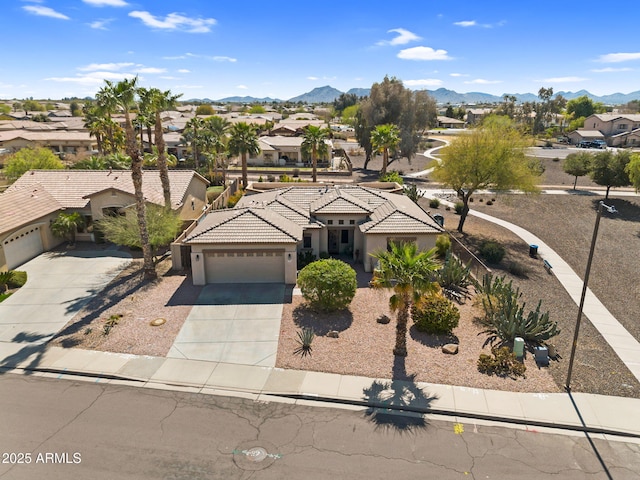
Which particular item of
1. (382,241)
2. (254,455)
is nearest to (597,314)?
(382,241)

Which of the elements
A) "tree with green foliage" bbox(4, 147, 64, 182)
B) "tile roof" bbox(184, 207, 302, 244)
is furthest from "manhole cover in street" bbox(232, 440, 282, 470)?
"tree with green foliage" bbox(4, 147, 64, 182)

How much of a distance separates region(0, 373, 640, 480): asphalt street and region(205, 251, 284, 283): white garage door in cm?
990

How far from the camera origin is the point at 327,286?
64.6 ft

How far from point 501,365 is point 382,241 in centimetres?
1096

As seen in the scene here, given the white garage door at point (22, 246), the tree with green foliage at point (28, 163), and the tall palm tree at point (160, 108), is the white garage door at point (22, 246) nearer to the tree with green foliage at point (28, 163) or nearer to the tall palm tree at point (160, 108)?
the tall palm tree at point (160, 108)

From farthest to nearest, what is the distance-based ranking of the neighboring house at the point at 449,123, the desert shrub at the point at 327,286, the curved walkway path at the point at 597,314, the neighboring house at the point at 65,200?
1. the neighboring house at the point at 449,123
2. the neighboring house at the point at 65,200
3. the desert shrub at the point at 327,286
4. the curved walkway path at the point at 597,314

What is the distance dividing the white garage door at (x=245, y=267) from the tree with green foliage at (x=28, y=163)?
29.2m

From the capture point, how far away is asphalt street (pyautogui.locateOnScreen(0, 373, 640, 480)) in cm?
1148

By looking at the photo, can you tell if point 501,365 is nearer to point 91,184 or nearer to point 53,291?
point 53,291

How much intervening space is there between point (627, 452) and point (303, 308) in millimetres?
13400

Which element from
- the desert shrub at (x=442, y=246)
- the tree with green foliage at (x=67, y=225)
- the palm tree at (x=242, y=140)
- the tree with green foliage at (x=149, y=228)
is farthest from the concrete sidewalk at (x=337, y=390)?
the palm tree at (x=242, y=140)

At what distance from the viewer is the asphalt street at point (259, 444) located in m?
11.5

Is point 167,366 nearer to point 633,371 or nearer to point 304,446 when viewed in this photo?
point 304,446

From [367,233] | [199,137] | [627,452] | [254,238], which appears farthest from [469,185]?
[199,137]
